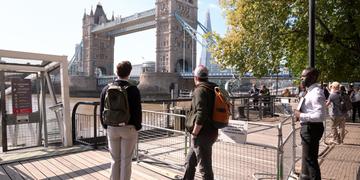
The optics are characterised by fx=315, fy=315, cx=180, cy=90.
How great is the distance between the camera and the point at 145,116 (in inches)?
320

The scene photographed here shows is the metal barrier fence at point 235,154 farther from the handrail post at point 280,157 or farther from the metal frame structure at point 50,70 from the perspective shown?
the metal frame structure at point 50,70

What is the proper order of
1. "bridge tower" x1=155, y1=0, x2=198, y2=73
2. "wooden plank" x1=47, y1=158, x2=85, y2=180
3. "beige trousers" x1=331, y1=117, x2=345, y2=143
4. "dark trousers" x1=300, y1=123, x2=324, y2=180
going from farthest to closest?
"bridge tower" x1=155, y1=0, x2=198, y2=73
"beige trousers" x1=331, y1=117, x2=345, y2=143
"wooden plank" x1=47, y1=158, x2=85, y2=180
"dark trousers" x1=300, y1=123, x2=324, y2=180

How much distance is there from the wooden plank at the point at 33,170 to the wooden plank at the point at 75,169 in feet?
1.52

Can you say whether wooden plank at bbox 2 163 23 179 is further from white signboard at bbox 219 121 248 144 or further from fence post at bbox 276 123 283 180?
fence post at bbox 276 123 283 180

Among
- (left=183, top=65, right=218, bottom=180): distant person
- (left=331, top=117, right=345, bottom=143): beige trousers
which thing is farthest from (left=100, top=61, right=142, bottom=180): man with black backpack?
(left=331, top=117, right=345, bottom=143): beige trousers

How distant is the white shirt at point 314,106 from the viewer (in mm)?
4070

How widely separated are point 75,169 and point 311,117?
3739mm

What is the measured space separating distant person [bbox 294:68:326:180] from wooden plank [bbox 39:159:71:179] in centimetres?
350

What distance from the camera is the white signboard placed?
3.94 metres

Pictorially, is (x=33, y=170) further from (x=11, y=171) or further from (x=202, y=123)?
(x=202, y=123)

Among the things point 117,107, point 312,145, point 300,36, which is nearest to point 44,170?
point 117,107

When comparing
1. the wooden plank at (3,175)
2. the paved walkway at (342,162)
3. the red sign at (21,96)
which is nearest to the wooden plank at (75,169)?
the wooden plank at (3,175)

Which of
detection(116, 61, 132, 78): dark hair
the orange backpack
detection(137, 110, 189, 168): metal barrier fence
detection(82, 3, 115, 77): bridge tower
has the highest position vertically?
detection(82, 3, 115, 77): bridge tower

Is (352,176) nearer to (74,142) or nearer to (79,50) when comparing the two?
(74,142)
